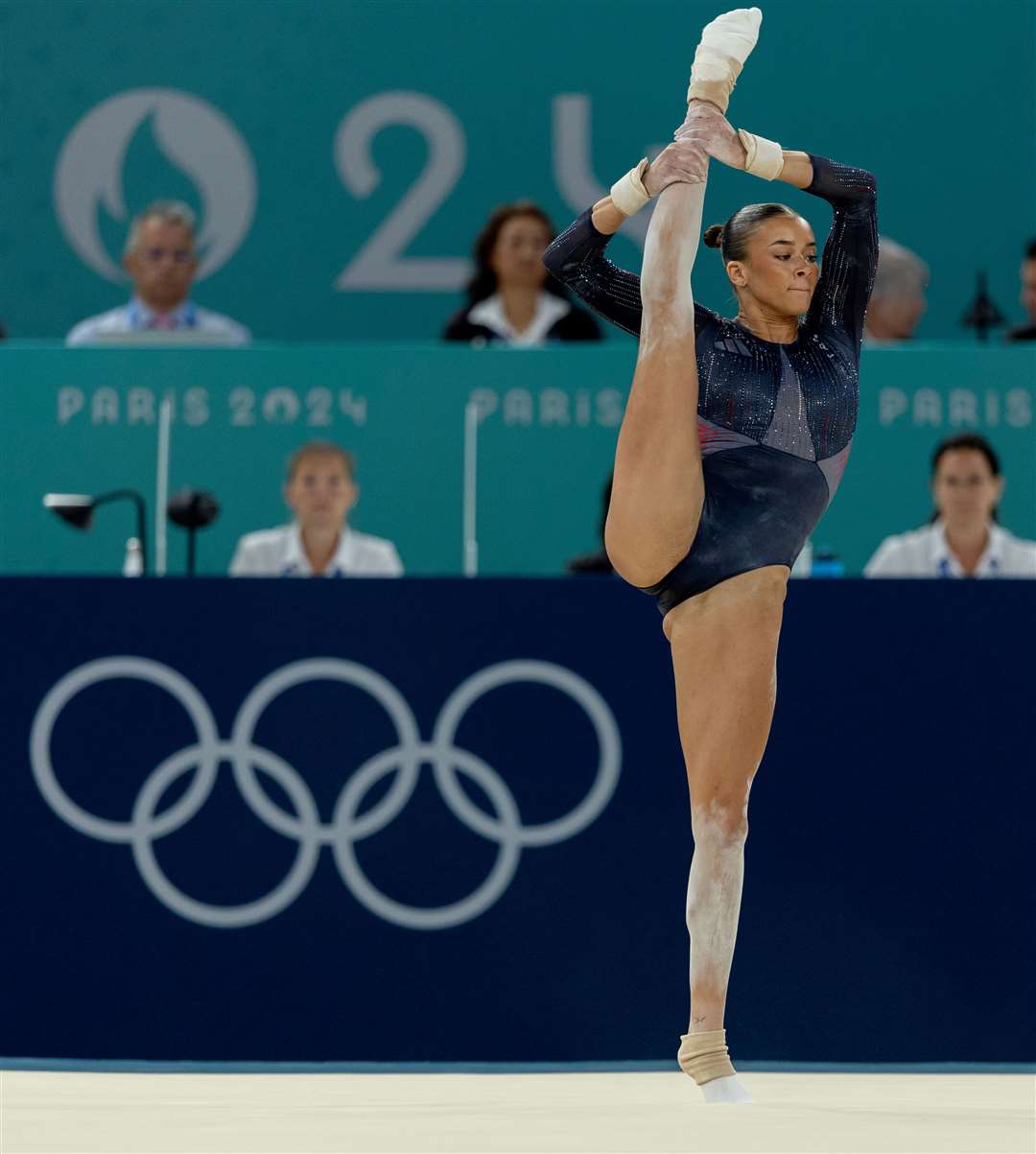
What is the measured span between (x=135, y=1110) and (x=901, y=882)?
2.39 metres

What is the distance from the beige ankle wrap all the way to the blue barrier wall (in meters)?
1.50

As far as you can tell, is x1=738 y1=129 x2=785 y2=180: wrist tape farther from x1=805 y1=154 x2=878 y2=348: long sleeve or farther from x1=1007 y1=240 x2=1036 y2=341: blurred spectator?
x1=1007 y1=240 x2=1036 y2=341: blurred spectator

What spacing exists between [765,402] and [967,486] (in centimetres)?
317

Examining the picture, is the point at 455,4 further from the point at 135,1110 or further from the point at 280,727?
the point at 135,1110

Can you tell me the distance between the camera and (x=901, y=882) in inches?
230

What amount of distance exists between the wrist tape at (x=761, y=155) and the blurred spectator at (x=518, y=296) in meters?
4.00

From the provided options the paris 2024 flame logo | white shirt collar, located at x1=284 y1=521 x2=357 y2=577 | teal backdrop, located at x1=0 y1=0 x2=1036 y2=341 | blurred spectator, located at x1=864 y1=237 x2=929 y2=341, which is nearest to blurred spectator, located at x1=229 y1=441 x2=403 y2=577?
white shirt collar, located at x1=284 y1=521 x2=357 y2=577

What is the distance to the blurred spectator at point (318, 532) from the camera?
24.4 ft

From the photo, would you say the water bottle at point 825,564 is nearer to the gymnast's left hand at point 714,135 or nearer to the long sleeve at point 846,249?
the long sleeve at point 846,249

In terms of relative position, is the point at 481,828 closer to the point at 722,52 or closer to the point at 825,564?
the point at 825,564

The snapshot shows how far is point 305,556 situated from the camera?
746cm

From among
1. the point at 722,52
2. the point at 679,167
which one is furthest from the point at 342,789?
the point at 722,52

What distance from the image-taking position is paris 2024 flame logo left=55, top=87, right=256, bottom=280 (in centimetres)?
1063

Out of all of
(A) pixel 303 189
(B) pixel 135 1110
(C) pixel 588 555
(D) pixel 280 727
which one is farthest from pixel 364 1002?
(A) pixel 303 189
